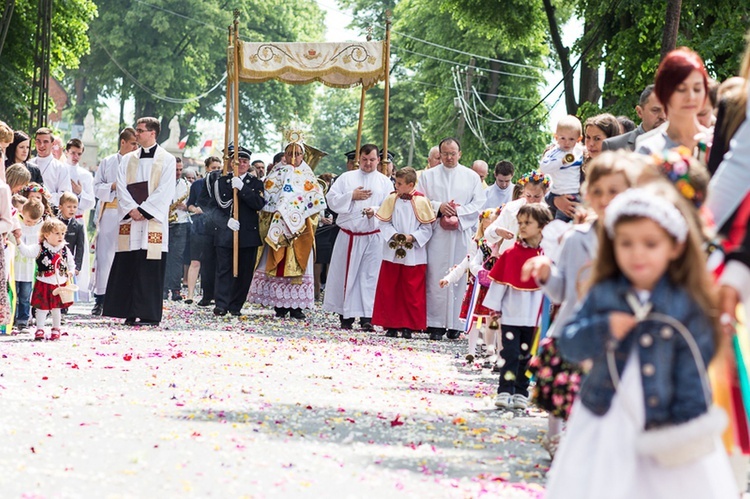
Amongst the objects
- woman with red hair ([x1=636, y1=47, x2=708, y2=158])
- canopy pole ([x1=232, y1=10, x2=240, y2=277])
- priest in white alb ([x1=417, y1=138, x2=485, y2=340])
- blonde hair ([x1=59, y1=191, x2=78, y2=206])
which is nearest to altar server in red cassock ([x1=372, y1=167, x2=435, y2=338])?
priest in white alb ([x1=417, y1=138, x2=485, y2=340])

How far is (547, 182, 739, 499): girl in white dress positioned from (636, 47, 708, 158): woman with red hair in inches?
63.4

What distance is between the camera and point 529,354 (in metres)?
9.66

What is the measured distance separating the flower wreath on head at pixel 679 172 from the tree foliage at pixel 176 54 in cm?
5543

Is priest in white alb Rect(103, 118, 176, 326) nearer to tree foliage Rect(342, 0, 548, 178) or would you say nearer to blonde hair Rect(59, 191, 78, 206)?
blonde hair Rect(59, 191, 78, 206)

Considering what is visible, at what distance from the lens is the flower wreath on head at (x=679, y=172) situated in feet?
16.3

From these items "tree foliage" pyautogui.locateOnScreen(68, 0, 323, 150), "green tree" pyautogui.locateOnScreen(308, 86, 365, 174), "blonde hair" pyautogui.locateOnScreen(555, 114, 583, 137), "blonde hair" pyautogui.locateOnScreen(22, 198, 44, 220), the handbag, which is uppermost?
"green tree" pyautogui.locateOnScreen(308, 86, 365, 174)

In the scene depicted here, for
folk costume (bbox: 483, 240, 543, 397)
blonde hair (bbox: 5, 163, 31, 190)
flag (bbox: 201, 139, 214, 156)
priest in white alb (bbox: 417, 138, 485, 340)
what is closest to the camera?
folk costume (bbox: 483, 240, 543, 397)

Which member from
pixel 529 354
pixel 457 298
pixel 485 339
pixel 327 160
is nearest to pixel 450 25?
pixel 457 298

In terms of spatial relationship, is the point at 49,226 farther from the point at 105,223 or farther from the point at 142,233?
the point at 105,223

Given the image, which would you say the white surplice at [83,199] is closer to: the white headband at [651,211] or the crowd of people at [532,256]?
the crowd of people at [532,256]

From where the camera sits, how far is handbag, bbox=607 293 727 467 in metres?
4.26

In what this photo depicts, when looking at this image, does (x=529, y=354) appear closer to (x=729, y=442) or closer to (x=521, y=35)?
(x=729, y=442)

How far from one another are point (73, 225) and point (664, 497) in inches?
531

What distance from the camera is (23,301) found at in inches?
551
